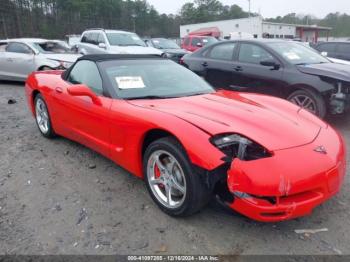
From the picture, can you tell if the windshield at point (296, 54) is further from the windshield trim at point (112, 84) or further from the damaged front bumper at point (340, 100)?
the windshield trim at point (112, 84)

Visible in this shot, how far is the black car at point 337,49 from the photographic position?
10.6 meters

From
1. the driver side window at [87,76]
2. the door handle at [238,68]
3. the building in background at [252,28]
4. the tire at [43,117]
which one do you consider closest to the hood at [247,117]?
the driver side window at [87,76]

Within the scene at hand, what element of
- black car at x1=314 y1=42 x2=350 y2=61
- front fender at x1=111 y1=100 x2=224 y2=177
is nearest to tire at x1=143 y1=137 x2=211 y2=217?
front fender at x1=111 y1=100 x2=224 y2=177

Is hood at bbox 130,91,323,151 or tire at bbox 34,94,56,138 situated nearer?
hood at bbox 130,91,323,151

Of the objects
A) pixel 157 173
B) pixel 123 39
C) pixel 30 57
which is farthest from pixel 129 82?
pixel 123 39

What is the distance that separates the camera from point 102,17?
53.1 m

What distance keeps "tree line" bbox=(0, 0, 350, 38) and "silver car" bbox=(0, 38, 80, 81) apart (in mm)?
21074

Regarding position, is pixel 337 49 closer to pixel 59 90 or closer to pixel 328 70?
pixel 328 70

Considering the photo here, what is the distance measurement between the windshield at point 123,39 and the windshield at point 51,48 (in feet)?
5.85

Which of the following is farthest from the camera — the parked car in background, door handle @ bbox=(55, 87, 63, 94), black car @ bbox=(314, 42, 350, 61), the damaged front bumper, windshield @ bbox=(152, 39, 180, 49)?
the parked car in background

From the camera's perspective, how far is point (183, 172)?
8.96 ft

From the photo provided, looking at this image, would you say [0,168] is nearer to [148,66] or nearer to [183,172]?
[148,66]

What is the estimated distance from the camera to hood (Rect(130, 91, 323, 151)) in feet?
8.92

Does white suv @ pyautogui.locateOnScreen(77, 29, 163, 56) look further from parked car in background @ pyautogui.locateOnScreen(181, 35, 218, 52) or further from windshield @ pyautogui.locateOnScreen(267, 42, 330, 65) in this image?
windshield @ pyautogui.locateOnScreen(267, 42, 330, 65)
